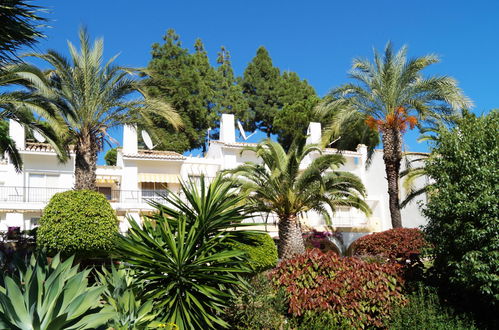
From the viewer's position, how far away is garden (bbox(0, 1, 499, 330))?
27.1 feet

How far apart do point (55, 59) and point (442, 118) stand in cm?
1598

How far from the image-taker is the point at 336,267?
1127cm

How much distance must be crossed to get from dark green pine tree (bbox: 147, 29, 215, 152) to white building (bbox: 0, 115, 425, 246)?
4.73 metres

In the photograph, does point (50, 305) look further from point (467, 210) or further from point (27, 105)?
point (27, 105)

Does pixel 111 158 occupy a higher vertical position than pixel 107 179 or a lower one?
higher

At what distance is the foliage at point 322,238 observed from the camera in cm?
2880

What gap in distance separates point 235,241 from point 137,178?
2497 centimetres

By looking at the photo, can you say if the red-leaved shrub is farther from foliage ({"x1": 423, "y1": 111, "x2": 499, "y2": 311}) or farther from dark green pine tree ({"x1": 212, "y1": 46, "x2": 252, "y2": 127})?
dark green pine tree ({"x1": 212, "y1": 46, "x2": 252, "y2": 127})

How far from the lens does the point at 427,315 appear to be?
10.8 meters

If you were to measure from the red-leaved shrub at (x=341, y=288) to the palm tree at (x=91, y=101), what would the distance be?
8.75 meters

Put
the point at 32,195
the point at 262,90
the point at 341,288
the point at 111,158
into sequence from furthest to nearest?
the point at 262,90, the point at 111,158, the point at 32,195, the point at 341,288

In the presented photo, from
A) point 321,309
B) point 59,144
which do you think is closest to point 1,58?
point 321,309

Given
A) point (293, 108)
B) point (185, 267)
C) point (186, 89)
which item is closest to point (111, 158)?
point (186, 89)

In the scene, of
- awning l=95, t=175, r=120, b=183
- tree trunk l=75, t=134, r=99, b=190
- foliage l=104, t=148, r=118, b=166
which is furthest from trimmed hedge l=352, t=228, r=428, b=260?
foliage l=104, t=148, r=118, b=166
